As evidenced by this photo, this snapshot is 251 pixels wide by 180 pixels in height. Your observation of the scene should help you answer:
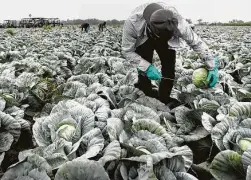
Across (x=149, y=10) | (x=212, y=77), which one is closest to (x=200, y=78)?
(x=212, y=77)

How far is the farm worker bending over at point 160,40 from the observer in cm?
330

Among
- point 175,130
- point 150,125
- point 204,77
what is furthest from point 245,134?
point 204,77

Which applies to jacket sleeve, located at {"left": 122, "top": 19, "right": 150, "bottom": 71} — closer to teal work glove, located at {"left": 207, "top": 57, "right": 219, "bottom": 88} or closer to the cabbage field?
the cabbage field

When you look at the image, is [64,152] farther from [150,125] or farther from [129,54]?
[129,54]

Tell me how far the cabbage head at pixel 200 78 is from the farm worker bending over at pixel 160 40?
0.08 m

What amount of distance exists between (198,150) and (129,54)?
151cm

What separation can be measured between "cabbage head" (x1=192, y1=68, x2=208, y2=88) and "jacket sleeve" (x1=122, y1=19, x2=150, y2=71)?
63 centimetres

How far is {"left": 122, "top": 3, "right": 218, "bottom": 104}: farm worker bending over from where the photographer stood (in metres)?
3.30

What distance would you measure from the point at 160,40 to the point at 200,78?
0.69 m

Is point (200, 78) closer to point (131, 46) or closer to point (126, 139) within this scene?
point (131, 46)

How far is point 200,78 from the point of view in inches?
157

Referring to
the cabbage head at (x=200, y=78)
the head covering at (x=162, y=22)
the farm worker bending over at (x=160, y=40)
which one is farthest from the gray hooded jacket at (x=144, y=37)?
the head covering at (x=162, y=22)

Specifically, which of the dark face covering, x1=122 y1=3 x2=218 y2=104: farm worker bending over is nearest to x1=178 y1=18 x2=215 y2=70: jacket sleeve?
x1=122 y1=3 x2=218 y2=104: farm worker bending over

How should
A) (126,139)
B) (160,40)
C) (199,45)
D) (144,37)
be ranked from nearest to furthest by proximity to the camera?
1. (126,139)
2. (160,40)
3. (199,45)
4. (144,37)
